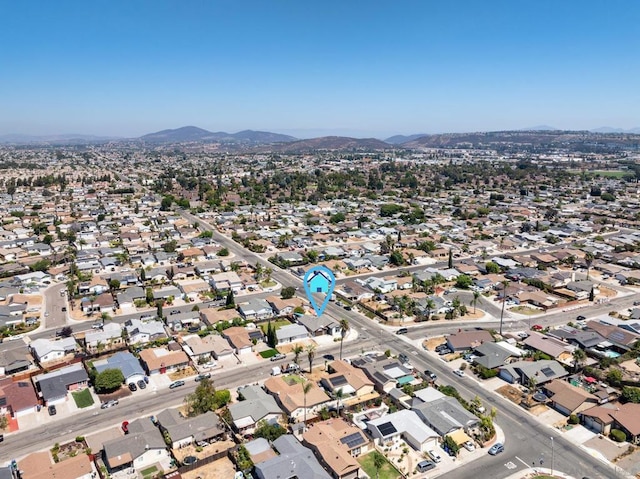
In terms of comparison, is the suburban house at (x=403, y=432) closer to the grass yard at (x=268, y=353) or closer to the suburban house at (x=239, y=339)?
the grass yard at (x=268, y=353)

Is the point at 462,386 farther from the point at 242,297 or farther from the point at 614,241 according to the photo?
the point at 614,241

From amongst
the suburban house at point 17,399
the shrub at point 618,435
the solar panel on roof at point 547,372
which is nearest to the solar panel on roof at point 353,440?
the shrub at point 618,435

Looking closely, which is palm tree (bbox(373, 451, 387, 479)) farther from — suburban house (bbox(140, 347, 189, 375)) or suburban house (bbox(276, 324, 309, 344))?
suburban house (bbox(140, 347, 189, 375))

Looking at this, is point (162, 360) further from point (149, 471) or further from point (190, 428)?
point (149, 471)

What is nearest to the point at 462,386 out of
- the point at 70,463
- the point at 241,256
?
the point at 70,463

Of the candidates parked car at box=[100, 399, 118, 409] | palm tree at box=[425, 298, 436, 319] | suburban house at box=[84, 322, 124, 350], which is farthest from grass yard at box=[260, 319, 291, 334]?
parked car at box=[100, 399, 118, 409]
